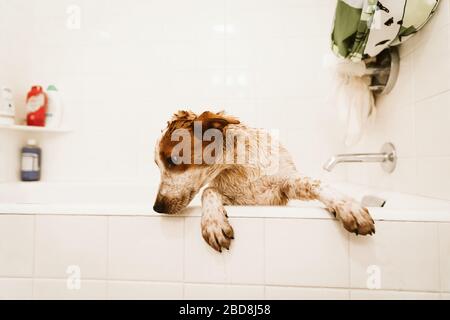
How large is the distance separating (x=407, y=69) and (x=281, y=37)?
0.73m

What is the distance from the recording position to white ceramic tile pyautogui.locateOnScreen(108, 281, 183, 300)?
0.72 metres

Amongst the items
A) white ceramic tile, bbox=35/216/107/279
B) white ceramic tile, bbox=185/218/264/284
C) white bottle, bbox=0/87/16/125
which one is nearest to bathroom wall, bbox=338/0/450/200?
white ceramic tile, bbox=185/218/264/284

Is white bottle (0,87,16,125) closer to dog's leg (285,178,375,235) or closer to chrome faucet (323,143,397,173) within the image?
dog's leg (285,178,375,235)

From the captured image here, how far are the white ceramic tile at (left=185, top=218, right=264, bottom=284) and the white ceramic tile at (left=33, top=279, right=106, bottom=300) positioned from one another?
268mm

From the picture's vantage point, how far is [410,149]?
1.00 m

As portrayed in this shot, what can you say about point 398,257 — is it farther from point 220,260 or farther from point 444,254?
point 220,260

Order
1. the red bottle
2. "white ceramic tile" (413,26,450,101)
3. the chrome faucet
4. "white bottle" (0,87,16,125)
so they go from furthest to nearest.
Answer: the red bottle → "white bottle" (0,87,16,125) → the chrome faucet → "white ceramic tile" (413,26,450,101)

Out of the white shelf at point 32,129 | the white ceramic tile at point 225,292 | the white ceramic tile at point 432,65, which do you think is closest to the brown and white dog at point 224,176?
the white ceramic tile at point 225,292

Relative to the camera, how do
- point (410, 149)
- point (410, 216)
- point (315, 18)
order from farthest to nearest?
point (315, 18)
point (410, 149)
point (410, 216)

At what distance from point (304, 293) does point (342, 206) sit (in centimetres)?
25

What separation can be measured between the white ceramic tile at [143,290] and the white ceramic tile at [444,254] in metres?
0.67

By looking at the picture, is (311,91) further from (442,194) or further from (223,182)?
(223,182)
